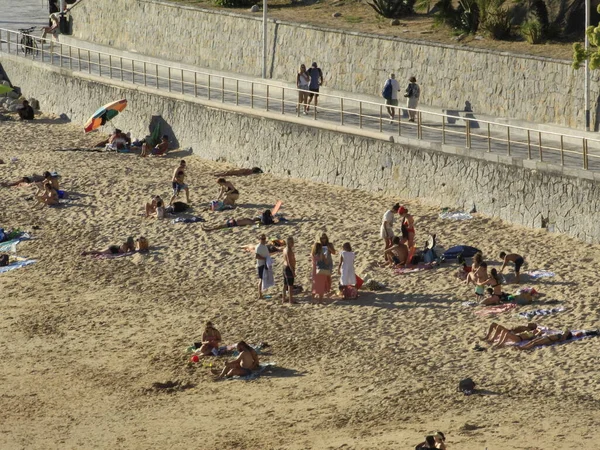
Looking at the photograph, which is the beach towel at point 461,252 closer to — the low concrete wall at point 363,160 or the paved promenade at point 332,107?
the low concrete wall at point 363,160

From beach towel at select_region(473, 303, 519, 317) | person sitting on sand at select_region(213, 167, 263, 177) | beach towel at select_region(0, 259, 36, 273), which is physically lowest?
beach towel at select_region(0, 259, 36, 273)

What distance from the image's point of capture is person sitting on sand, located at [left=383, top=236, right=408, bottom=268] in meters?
22.2

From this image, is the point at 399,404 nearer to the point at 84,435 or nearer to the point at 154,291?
the point at 84,435

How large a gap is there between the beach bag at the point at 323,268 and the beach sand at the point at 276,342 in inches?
20.6

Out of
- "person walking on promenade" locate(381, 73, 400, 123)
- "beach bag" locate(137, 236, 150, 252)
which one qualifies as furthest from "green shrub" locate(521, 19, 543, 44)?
"beach bag" locate(137, 236, 150, 252)

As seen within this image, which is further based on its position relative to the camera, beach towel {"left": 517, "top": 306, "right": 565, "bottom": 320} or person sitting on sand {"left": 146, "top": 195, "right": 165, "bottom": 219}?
person sitting on sand {"left": 146, "top": 195, "right": 165, "bottom": 219}

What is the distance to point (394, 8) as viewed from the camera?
32.7 metres

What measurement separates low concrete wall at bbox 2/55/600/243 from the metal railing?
0.33 meters

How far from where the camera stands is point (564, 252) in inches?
864

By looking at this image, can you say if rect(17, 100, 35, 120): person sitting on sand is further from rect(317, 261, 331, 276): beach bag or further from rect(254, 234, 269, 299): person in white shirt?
rect(317, 261, 331, 276): beach bag

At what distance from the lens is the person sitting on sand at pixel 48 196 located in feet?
90.8

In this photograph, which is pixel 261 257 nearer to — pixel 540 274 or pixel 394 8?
pixel 540 274

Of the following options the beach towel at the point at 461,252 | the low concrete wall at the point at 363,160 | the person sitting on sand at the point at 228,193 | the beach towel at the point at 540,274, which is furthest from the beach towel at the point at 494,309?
the person sitting on sand at the point at 228,193

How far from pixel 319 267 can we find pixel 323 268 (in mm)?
60
